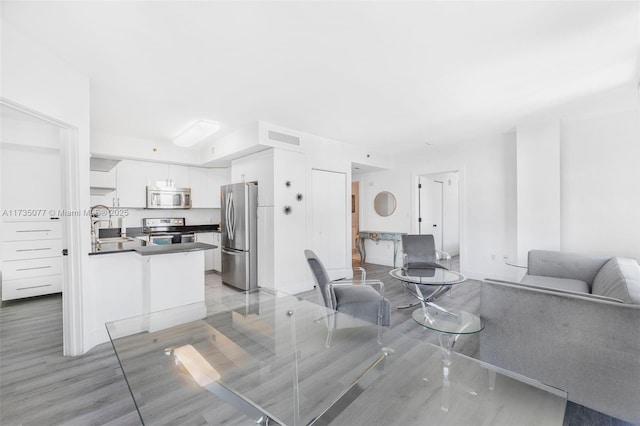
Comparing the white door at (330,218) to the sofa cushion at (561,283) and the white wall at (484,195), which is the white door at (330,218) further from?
the sofa cushion at (561,283)

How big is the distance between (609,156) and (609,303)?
343cm

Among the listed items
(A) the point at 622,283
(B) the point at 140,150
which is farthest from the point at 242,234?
(A) the point at 622,283

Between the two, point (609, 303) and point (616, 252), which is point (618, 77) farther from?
point (609, 303)

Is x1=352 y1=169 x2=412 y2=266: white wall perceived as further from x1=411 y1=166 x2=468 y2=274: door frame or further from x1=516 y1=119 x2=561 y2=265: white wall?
x1=516 y1=119 x2=561 y2=265: white wall

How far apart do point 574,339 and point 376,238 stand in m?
4.85

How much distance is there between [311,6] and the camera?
1.73 m

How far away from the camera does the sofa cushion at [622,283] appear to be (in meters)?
1.79

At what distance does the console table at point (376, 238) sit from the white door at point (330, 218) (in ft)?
4.49

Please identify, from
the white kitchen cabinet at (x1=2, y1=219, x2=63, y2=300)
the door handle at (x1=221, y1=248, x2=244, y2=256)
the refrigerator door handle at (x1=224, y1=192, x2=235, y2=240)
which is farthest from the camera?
the refrigerator door handle at (x1=224, y1=192, x2=235, y2=240)

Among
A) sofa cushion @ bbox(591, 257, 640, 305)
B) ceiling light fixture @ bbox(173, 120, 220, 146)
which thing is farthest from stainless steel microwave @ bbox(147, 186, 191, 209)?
sofa cushion @ bbox(591, 257, 640, 305)

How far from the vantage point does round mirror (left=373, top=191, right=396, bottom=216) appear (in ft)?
21.0

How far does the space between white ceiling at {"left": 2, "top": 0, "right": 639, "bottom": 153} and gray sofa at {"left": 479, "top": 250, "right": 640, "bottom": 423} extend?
6.20 feet

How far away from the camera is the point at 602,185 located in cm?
379

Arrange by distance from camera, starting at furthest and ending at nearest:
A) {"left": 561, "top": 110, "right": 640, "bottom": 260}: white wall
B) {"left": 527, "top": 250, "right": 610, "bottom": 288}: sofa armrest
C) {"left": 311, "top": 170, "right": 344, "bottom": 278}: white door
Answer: {"left": 311, "top": 170, "right": 344, "bottom": 278}: white door < {"left": 561, "top": 110, "right": 640, "bottom": 260}: white wall < {"left": 527, "top": 250, "right": 610, "bottom": 288}: sofa armrest
